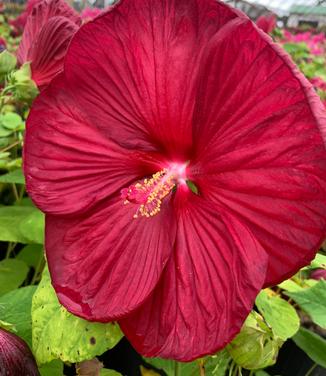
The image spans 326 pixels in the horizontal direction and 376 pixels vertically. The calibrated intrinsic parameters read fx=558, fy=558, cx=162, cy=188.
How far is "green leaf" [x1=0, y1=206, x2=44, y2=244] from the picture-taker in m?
0.74

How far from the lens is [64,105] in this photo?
0.51 m

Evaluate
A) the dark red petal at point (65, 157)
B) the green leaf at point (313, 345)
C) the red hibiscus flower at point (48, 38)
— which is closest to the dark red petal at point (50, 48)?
the red hibiscus flower at point (48, 38)

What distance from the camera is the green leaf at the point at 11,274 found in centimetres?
79

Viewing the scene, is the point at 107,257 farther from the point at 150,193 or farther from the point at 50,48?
the point at 50,48

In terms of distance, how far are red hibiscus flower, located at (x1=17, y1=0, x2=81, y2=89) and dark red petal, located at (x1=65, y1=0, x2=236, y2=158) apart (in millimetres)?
165

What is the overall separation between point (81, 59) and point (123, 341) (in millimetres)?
526

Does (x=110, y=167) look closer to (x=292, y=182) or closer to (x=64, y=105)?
(x=64, y=105)

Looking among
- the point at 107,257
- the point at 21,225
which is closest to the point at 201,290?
the point at 107,257

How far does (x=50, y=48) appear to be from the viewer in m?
0.68

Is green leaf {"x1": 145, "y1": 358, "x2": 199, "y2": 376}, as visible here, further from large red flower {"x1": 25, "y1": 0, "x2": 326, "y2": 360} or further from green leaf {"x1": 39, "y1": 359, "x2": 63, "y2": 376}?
large red flower {"x1": 25, "y1": 0, "x2": 326, "y2": 360}

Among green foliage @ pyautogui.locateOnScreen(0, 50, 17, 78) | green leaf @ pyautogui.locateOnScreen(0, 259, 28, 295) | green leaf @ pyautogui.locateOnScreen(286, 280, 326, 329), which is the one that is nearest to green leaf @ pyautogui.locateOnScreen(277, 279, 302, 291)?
green leaf @ pyautogui.locateOnScreen(286, 280, 326, 329)

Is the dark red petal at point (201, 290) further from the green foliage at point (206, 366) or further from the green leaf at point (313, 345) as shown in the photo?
the green leaf at point (313, 345)

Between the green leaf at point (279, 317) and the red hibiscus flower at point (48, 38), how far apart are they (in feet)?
1.16

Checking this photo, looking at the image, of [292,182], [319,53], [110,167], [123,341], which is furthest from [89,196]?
[319,53]
